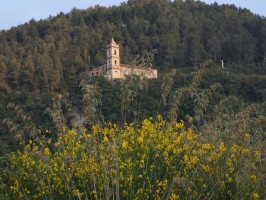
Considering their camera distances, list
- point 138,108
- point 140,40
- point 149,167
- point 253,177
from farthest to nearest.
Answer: point 140,40
point 138,108
point 149,167
point 253,177

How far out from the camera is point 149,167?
17.0ft

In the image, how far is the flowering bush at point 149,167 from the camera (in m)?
4.75

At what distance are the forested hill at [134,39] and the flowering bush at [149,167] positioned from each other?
1609 inches

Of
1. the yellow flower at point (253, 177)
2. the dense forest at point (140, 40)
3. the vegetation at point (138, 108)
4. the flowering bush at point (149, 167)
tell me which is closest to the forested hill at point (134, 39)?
the dense forest at point (140, 40)

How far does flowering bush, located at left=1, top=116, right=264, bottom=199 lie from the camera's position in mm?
4754

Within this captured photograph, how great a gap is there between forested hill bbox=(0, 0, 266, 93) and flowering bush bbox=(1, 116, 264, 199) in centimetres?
4088

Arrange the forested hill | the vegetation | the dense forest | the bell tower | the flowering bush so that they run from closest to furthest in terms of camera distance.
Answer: the flowering bush < the vegetation < the dense forest < the forested hill < the bell tower

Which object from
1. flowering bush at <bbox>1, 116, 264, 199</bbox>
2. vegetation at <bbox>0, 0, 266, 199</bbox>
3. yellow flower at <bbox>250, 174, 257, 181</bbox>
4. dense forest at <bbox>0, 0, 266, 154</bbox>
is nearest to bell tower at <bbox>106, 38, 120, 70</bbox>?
dense forest at <bbox>0, 0, 266, 154</bbox>

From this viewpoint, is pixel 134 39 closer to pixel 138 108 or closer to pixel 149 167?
pixel 138 108

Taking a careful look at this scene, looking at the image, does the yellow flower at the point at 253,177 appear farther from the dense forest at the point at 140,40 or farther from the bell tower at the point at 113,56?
the bell tower at the point at 113,56

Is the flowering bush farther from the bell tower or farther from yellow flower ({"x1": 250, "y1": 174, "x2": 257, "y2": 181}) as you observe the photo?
the bell tower

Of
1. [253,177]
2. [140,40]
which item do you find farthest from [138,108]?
[140,40]

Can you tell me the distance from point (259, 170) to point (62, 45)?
64.1 m

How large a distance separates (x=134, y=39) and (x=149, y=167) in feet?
236
